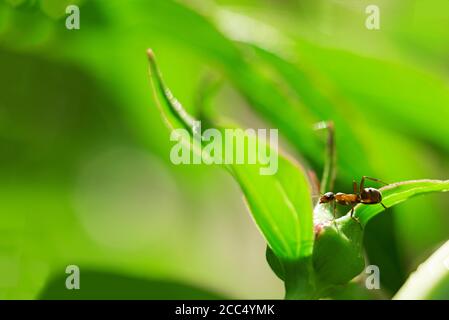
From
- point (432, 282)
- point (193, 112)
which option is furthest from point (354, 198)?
point (193, 112)

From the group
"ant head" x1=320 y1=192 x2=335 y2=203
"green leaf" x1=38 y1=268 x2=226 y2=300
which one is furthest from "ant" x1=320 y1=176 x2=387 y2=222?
"green leaf" x1=38 y1=268 x2=226 y2=300

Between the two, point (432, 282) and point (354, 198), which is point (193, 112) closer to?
point (354, 198)

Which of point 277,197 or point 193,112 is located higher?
point 193,112

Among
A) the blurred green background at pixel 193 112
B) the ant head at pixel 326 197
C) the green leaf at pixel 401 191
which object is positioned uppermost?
the blurred green background at pixel 193 112

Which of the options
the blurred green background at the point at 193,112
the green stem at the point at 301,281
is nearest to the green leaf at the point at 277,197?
the green stem at the point at 301,281

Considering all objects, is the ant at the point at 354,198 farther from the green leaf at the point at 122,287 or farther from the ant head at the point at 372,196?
the green leaf at the point at 122,287
